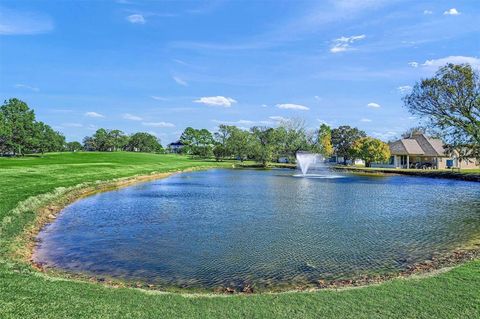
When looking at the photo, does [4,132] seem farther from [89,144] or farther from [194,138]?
[89,144]

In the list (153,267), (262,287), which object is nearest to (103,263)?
(153,267)

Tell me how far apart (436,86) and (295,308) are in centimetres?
4180

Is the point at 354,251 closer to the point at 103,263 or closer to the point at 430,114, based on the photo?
the point at 103,263

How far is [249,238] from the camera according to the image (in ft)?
42.0

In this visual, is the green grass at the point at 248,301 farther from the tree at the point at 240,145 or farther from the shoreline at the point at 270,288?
the tree at the point at 240,145

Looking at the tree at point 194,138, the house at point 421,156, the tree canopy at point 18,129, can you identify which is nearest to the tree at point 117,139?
the tree at point 194,138

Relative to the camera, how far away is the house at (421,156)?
60.1 m

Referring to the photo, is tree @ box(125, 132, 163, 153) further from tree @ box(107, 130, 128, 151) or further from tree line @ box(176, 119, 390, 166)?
tree line @ box(176, 119, 390, 166)

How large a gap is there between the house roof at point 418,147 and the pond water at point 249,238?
136ft

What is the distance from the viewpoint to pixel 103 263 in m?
10.2

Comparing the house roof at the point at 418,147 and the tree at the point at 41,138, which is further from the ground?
the tree at the point at 41,138

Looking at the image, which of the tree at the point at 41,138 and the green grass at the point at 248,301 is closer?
the green grass at the point at 248,301

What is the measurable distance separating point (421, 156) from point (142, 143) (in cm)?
10303

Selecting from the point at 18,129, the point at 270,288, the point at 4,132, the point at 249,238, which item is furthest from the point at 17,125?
the point at 270,288
